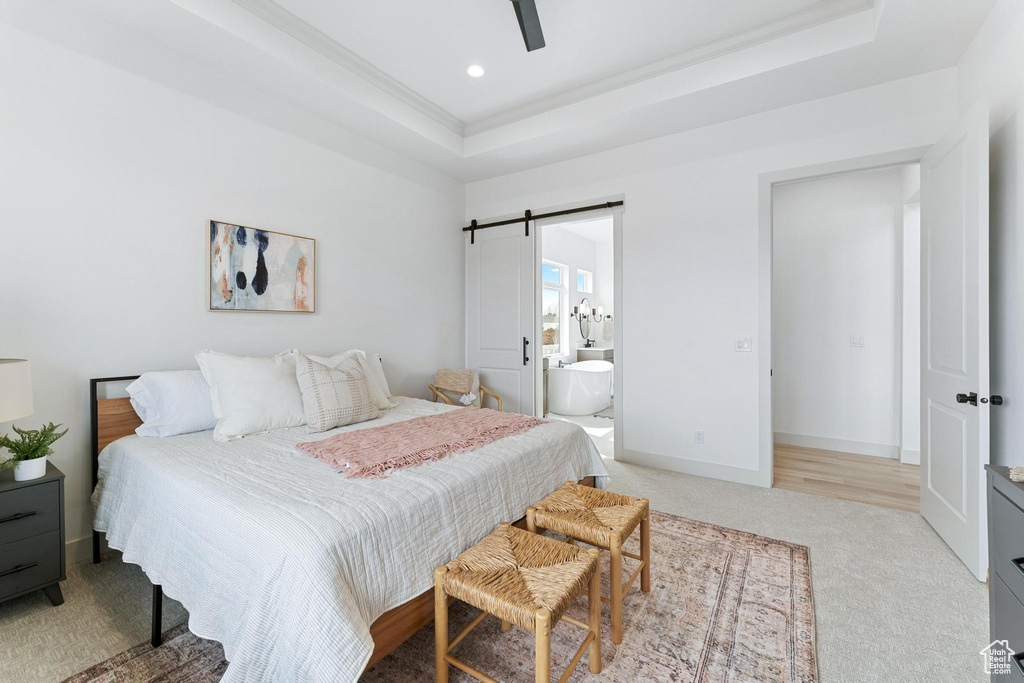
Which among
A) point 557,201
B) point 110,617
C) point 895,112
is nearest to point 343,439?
point 110,617

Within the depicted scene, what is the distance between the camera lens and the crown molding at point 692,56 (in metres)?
2.48

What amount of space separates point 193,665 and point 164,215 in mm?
2244

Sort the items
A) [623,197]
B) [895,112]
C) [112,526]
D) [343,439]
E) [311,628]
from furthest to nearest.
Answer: [623,197] < [895,112] < [343,439] < [112,526] < [311,628]

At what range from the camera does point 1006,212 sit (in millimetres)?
2127

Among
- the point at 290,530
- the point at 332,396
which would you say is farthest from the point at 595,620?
the point at 332,396

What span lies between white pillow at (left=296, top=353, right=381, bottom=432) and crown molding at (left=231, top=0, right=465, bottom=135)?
1.89 m

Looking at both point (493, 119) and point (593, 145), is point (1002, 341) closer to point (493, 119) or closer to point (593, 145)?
point (593, 145)

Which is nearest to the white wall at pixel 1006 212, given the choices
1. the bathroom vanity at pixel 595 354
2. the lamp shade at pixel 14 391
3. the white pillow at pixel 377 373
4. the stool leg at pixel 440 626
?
the stool leg at pixel 440 626

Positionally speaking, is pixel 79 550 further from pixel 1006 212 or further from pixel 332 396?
pixel 1006 212

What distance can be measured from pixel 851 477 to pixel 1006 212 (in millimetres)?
2178

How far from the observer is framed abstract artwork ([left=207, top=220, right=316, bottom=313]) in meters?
2.80

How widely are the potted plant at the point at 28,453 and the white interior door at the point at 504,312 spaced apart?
3247 millimetres

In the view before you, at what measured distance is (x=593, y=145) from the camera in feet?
12.4

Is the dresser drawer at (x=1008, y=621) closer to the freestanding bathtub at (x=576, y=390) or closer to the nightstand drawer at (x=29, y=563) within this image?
the nightstand drawer at (x=29, y=563)
